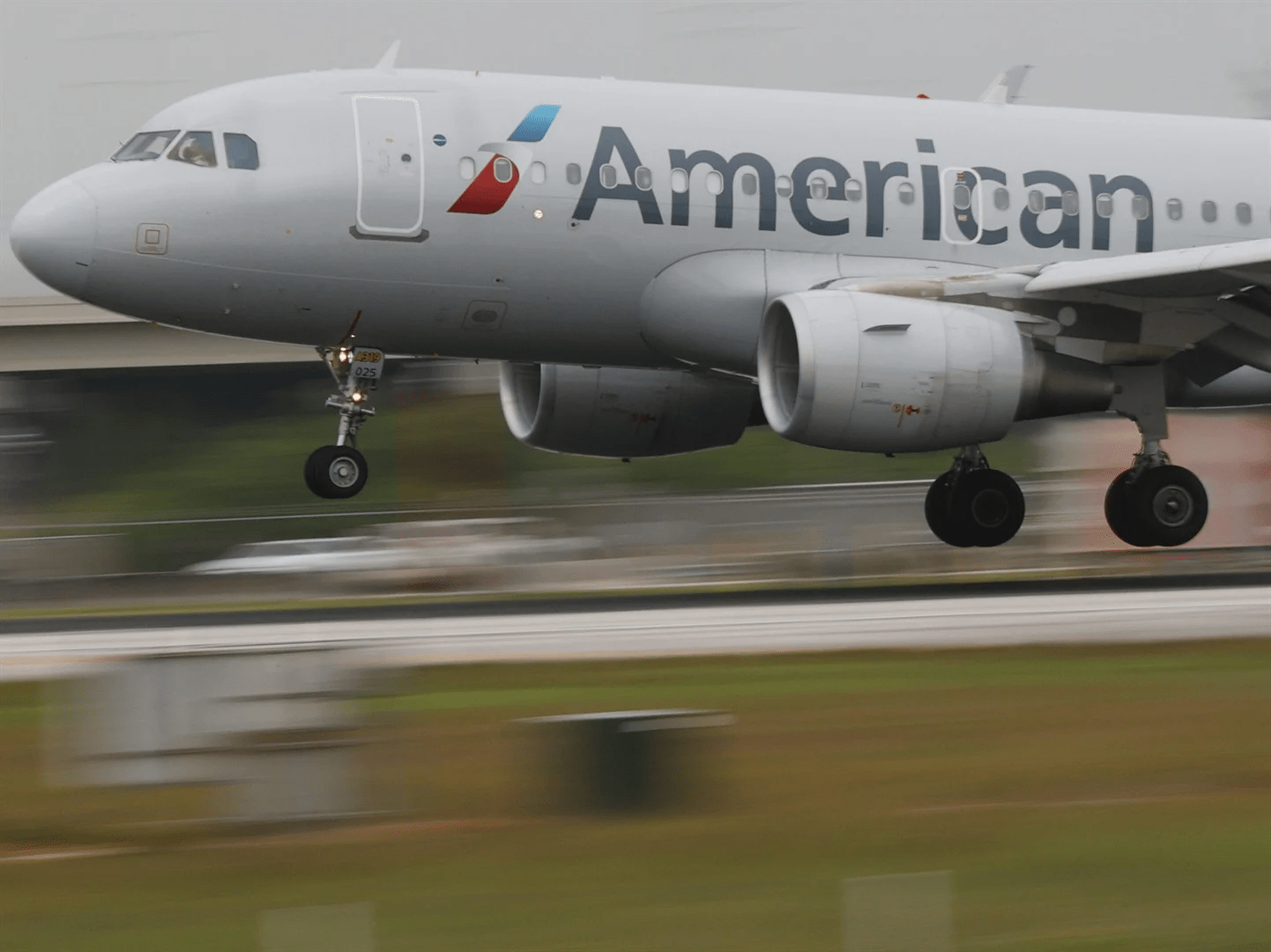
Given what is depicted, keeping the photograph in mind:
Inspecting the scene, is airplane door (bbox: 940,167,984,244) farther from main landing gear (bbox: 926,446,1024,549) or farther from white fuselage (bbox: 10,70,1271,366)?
main landing gear (bbox: 926,446,1024,549)

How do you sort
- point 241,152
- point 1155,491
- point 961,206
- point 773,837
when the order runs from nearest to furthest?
point 773,837
point 241,152
point 1155,491
point 961,206

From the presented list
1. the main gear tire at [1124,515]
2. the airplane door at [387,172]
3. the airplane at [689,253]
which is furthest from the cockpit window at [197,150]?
the main gear tire at [1124,515]

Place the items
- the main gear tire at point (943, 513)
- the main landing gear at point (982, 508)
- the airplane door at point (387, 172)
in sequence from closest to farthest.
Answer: the airplane door at point (387, 172) → the main landing gear at point (982, 508) → the main gear tire at point (943, 513)

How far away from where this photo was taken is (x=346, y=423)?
16812 mm

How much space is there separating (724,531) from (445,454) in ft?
30.9

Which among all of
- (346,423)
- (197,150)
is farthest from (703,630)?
(197,150)

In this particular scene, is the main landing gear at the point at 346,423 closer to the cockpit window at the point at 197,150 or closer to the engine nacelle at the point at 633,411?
the cockpit window at the point at 197,150

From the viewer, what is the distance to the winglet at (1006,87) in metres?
19.3

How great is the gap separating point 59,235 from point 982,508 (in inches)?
356

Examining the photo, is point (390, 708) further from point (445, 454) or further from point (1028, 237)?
point (445, 454)

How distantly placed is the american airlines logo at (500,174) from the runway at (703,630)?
356 cm

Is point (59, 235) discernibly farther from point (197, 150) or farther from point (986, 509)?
point (986, 509)

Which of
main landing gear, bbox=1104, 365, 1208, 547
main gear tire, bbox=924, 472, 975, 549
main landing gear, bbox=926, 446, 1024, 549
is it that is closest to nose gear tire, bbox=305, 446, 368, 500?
main gear tire, bbox=924, 472, 975, 549

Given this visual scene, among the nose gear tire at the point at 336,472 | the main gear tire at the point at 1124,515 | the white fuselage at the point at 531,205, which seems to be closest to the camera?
the white fuselage at the point at 531,205
